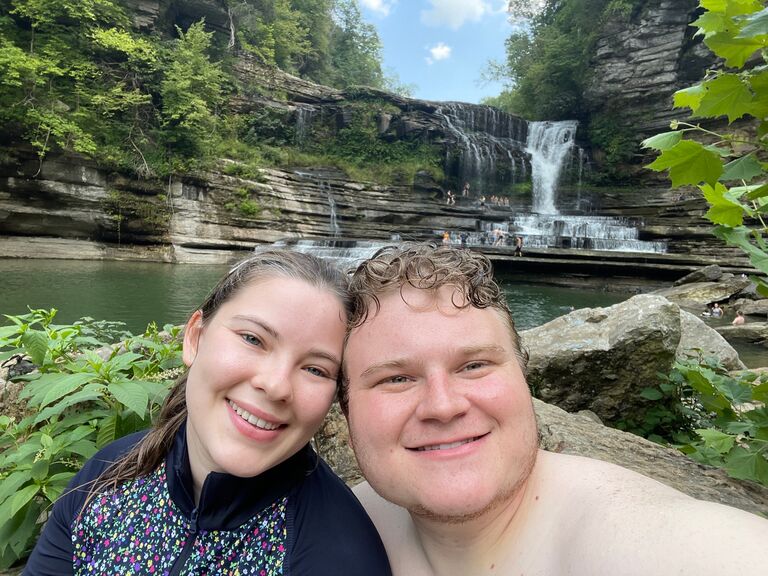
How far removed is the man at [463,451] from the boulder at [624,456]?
1.02 m

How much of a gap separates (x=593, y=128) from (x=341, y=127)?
57.3 feet

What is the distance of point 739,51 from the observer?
112cm

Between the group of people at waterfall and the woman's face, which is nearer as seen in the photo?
the group of people at waterfall

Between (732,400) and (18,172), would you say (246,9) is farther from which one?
(732,400)

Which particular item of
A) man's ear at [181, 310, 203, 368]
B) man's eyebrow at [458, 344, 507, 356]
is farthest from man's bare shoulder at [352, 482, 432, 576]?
man's ear at [181, 310, 203, 368]

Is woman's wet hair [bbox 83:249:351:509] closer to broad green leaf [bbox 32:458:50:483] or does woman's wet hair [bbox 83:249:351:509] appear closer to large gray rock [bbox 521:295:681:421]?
broad green leaf [bbox 32:458:50:483]

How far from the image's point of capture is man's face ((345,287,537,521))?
1.00m

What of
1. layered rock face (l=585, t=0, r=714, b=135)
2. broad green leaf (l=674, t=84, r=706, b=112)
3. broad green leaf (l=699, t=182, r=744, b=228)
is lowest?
broad green leaf (l=699, t=182, r=744, b=228)

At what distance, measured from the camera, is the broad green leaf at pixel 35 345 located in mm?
1903

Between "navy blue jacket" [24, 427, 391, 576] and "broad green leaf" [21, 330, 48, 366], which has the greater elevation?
"broad green leaf" [21, 330, 48, 366]

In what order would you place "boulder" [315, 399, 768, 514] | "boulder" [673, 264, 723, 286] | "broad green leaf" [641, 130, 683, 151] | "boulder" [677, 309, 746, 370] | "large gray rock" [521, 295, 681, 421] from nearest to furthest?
"broad green leaf" [641, 130, 683, 151]
"boulder" [315, 399, 768, 514]
"large gray rock" [521, 295, 681, 421]
"boulder" [677, 309, 746, 370]
"boulder" [673, 264, 723, 286]

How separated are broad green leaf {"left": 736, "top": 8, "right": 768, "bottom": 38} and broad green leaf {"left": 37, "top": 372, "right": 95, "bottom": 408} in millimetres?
2234

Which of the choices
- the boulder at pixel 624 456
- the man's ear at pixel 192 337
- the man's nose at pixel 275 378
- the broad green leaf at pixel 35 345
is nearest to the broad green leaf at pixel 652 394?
the boulder at pixel 624 456

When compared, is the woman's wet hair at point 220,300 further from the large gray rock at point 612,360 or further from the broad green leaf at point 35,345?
the large gray rock at point 612,360
